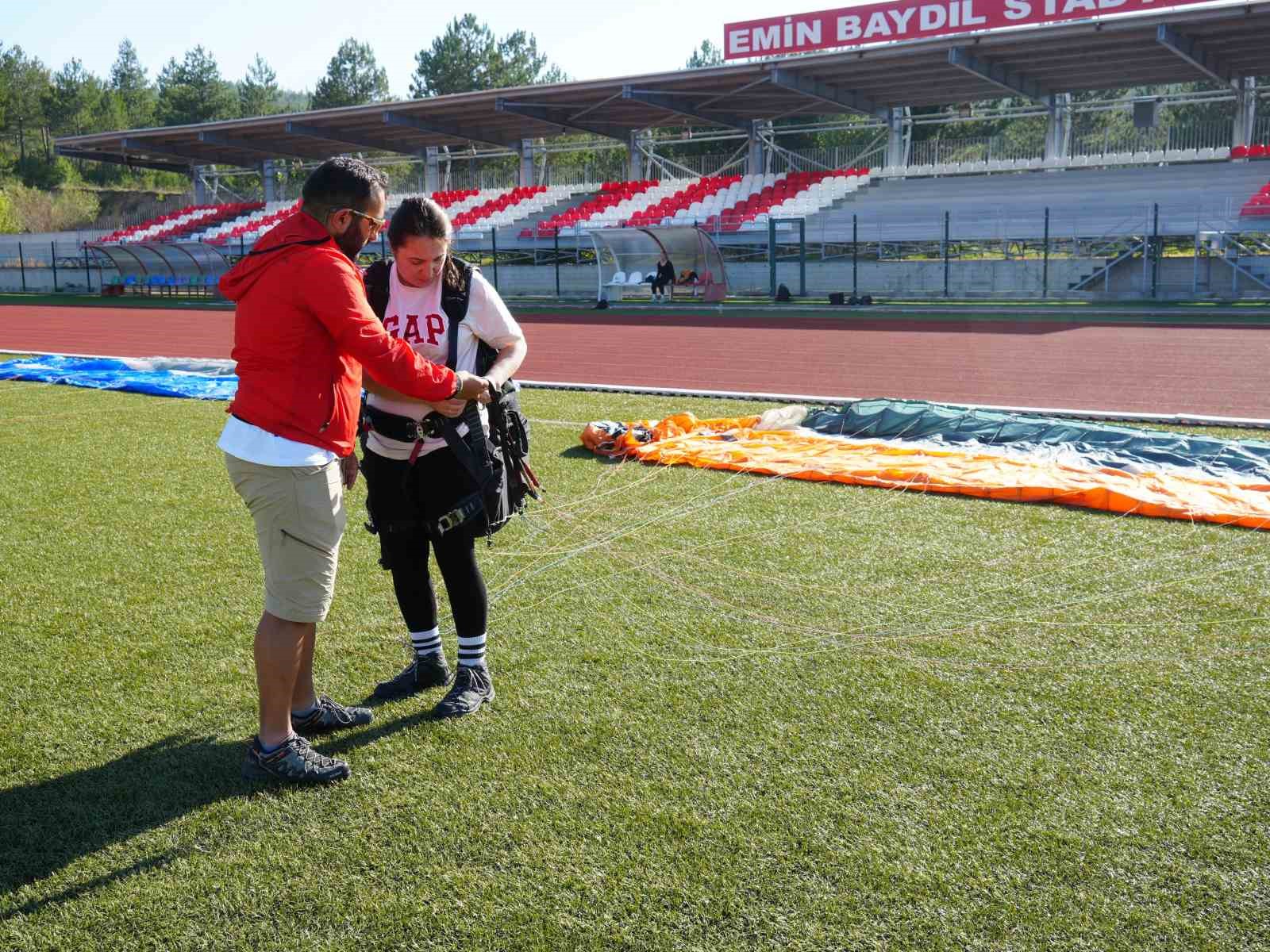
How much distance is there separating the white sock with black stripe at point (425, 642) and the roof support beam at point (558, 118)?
37.8 m

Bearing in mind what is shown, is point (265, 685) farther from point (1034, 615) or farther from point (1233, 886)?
point (1034, 615)

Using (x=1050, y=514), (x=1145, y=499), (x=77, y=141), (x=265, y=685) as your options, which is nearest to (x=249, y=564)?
(x=265, y=685)

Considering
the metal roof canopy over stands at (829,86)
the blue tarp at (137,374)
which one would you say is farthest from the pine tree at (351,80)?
the blue tarp at (137,374)

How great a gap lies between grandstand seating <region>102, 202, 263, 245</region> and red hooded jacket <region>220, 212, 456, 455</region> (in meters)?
54.5

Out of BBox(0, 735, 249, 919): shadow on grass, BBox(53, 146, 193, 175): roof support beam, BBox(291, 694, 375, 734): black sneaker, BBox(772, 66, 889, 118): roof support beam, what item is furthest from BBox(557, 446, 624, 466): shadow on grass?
BBox(53, 146, 193, 175): roof support beam

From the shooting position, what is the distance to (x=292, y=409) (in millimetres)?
3508

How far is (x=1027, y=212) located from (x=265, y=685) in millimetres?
31540

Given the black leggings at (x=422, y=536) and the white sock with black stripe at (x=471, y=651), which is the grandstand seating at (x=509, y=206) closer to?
the black leggings at (x=422, y=536)

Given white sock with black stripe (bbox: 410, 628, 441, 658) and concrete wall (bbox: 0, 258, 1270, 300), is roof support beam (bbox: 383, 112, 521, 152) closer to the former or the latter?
concrete wall (bbox: 0, 258, 1270, 300)

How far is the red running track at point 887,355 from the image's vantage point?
12586 mm

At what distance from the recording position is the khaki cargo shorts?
11.6 ft

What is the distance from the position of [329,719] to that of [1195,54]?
1350 inches

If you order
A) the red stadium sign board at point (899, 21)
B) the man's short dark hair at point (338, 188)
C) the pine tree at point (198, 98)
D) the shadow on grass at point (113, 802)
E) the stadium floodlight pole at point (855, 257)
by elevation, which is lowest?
the shadow on grass at point (113, 802)

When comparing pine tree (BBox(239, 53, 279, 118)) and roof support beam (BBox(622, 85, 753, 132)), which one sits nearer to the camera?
roof support beam (BBox(622, 85, 753, 132))
